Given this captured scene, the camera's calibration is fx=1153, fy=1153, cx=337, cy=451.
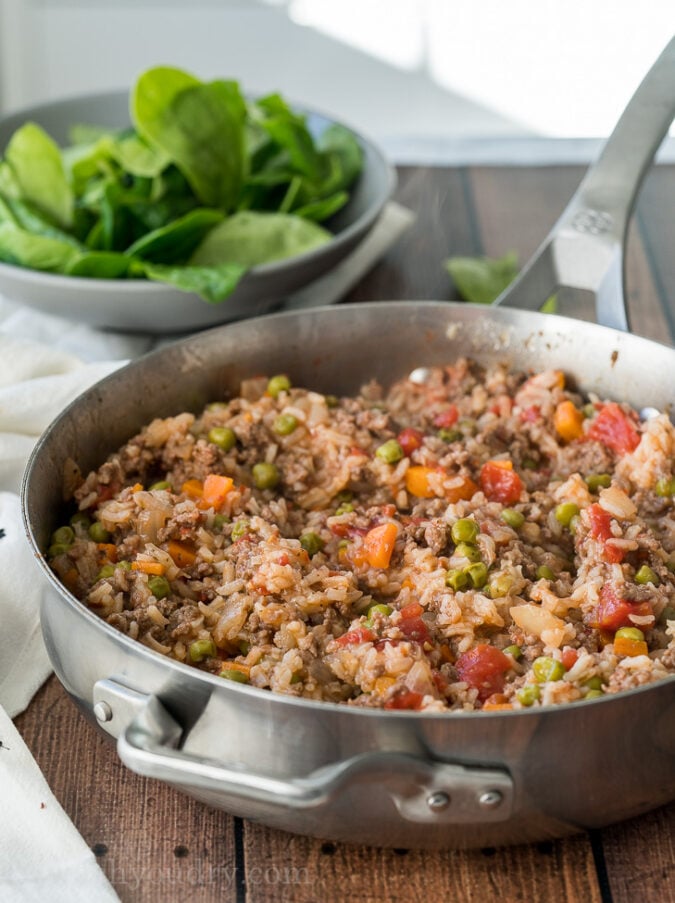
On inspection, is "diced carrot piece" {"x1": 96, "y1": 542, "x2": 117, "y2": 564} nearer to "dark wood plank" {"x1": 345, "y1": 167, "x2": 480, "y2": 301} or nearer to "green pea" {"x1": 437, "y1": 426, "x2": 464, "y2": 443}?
"green pea" {"x1": 437, "y1": 426, "x2": 464, "y2": 443}

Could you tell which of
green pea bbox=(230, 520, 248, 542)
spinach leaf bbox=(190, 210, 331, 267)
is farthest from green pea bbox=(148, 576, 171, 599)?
spinach leaf bbox=(190, 210, 331, 267)

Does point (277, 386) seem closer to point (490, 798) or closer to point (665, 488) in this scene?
point (665, 488)

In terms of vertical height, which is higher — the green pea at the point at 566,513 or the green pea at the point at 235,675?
the green pea at the point at 566,513

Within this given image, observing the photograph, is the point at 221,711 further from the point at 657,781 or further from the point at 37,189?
the point at 37,189

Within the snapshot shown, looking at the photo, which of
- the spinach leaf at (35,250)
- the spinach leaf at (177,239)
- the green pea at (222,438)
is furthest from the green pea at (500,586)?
the spinach leaf at (35,250)

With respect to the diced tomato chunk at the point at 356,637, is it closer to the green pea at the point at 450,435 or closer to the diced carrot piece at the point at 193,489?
the diced carrot piece at the point at 193,489

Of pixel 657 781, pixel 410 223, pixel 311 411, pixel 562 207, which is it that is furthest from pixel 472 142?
pixel 657 781

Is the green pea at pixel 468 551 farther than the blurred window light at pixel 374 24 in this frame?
No

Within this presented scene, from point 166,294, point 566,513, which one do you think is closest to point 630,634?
point 566,513
